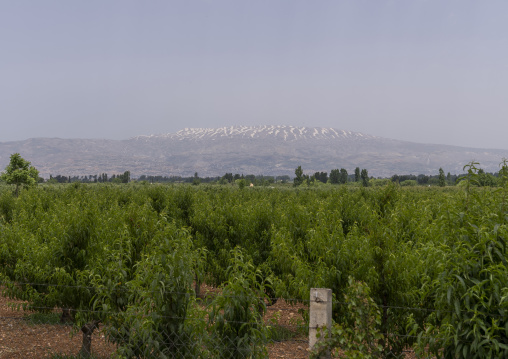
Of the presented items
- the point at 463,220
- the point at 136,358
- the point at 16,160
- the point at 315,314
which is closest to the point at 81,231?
the point at 136,358

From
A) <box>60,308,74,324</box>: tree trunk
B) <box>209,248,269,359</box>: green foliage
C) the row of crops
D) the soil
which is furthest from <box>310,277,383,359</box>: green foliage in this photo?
<box>60,308,74,324</box>: tree trunk

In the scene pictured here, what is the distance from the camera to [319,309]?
4.53m

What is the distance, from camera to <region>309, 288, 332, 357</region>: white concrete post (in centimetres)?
451

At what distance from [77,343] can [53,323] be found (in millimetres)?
1849

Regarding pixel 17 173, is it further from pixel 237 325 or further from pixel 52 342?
pixel 237 325

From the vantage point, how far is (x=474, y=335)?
3951 mm

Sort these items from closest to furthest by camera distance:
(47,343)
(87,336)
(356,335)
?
(356,335) < (87,336) < (47,343)

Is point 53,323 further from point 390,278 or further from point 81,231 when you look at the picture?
point 390,278

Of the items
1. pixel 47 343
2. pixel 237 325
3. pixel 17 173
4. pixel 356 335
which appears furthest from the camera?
pixel 17 173

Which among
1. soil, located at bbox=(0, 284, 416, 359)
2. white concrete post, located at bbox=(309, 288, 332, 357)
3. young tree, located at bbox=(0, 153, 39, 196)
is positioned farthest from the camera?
young tree, located at bbox=(0, 153, 39, 196)

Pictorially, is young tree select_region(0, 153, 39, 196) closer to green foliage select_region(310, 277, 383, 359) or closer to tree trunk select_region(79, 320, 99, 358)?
tree trunk select_region(79, 320, 99, 358)

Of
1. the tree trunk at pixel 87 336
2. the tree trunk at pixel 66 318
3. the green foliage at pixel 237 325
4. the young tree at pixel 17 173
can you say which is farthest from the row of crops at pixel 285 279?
the young tree at pixel 17 173

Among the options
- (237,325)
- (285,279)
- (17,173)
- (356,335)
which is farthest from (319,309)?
(17,173)

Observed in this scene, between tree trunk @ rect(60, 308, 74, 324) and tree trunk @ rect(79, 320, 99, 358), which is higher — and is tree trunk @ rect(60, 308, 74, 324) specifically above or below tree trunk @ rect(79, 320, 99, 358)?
below
